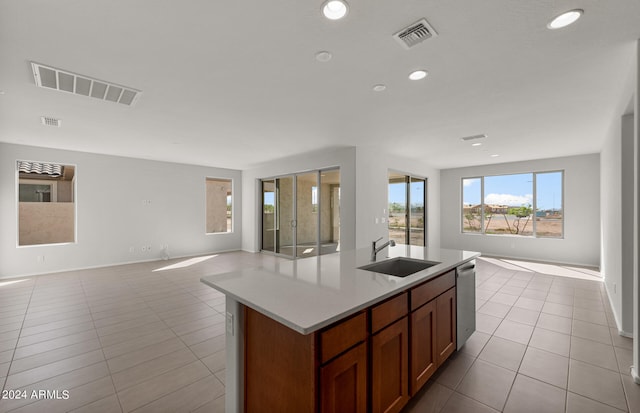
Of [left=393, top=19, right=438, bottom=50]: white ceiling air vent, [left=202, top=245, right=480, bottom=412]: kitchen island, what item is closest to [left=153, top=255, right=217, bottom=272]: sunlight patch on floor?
[left=202, top=245, right=480, bottom=412]: kitchen island

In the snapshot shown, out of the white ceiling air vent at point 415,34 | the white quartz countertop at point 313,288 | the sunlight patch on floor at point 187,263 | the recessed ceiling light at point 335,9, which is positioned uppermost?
the recessed ceiling light at point 335,9

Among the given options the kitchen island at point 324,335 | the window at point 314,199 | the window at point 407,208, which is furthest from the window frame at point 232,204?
the kitchen island at point 324,335

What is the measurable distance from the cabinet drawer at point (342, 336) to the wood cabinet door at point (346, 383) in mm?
35

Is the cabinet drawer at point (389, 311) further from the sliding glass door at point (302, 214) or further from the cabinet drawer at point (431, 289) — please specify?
the sliding glass door at point (302, 214)

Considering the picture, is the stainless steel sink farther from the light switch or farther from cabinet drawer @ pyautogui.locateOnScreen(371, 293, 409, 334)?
the light switch

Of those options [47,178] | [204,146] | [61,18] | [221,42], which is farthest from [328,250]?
[47,178]

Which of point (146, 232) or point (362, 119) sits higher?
point (362, 119)

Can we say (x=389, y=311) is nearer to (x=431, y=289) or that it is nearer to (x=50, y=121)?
(x=431, y=289)

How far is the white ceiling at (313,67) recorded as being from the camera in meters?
1.73

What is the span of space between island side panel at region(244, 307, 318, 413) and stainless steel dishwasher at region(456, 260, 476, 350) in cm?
175

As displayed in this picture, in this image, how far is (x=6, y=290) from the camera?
14.3 feet

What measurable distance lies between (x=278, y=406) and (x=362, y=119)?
3.38m

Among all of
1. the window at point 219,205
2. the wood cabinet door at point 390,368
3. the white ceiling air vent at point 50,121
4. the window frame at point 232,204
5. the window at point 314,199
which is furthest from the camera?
the window at point 219,205

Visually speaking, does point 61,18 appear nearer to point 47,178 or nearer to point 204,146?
point 204,146
